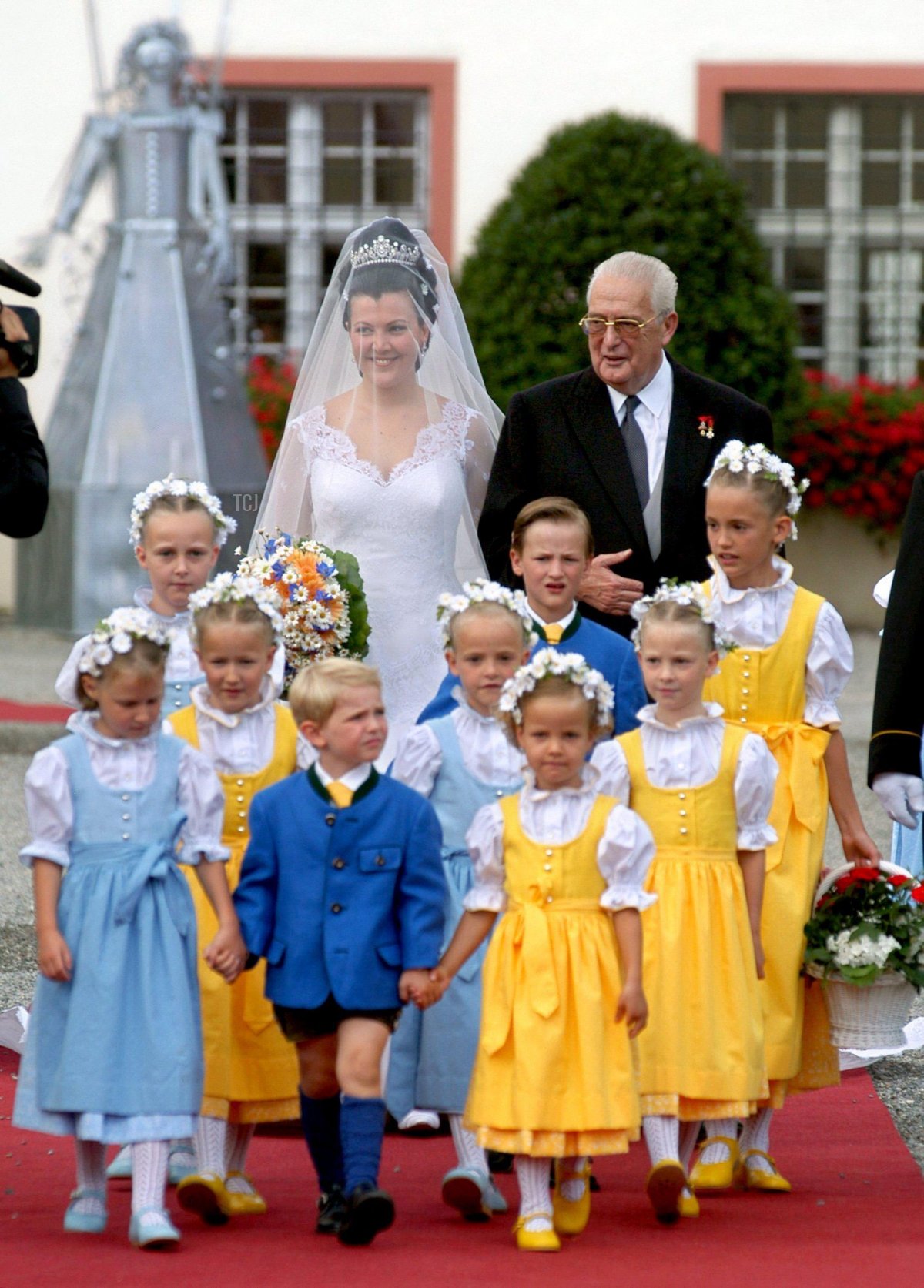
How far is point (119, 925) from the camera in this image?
4.01 m

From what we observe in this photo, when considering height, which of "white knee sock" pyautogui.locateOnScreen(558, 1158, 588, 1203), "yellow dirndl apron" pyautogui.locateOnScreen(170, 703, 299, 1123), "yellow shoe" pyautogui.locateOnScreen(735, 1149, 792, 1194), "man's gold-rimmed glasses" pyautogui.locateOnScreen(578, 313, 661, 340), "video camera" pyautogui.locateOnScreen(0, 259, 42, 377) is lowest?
"yellow shoe" pyautogui.locateOnScreen(735, 1149, 792, 1194)

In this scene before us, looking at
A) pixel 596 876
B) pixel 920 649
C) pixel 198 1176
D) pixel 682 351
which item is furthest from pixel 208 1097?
pixel 682 351

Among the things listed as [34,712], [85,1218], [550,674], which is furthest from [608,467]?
[34,712]

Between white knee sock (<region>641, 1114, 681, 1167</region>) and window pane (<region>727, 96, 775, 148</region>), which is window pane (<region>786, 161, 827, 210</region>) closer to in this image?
window pane (<region>727, 96, 775, 148</region>)

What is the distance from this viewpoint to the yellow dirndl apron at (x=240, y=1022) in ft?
14.2

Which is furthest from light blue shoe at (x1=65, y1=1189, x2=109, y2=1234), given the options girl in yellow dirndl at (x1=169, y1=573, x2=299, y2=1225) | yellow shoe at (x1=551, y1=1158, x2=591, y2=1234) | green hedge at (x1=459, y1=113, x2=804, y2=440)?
green hedge at (x1=459, y1=113, x2=804, y2=440)

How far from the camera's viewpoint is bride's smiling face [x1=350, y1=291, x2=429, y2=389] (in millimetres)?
5398

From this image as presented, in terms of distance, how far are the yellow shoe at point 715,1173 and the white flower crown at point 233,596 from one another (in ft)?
4.81

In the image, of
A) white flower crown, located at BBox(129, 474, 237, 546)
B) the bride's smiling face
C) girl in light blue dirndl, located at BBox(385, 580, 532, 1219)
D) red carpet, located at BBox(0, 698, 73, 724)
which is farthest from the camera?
red carpet, located at BBox(0, 698, 73, 724)

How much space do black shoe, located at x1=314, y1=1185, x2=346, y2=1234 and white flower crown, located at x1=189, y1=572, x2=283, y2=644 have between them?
116cm

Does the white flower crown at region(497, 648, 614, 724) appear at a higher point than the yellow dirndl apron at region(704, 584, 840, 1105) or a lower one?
higher

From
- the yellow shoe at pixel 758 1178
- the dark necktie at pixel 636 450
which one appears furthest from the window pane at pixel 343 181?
the yellow shoe at pixel 758 1178

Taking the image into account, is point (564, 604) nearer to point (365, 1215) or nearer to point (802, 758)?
point (802, 758)

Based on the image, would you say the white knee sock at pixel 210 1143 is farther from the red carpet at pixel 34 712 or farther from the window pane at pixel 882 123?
the window pane at pixel 882 123
